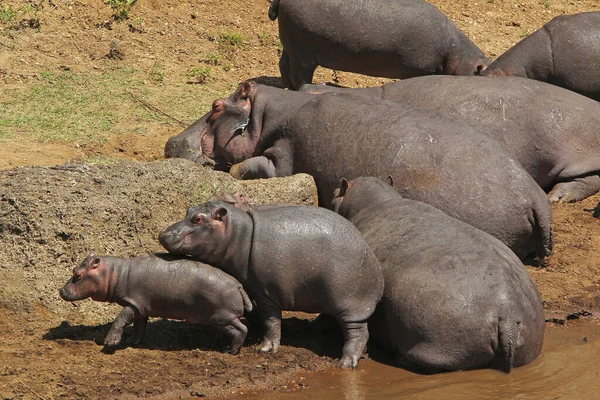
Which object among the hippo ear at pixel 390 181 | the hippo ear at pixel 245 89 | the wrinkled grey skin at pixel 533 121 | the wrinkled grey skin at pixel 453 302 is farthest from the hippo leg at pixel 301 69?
the wrinkled grey skin at pixel 453 302

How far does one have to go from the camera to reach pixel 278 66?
48.4ft

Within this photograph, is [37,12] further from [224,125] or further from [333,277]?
[333,277]

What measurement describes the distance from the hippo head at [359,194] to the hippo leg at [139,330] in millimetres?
2140

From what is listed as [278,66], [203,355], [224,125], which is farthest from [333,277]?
[278,66]

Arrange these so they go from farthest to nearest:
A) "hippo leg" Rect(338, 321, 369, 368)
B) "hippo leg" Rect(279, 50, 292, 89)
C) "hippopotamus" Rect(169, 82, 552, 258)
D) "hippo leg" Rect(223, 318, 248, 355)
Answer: "hippo leg" Rect(279, 50, 292, 89), "hippopotamus" Rect(169, 82, 552, 258), "hippo leg" Rect(338, 321, 369, 368), "hippo leg" Rect(223, 318, 248, 355)

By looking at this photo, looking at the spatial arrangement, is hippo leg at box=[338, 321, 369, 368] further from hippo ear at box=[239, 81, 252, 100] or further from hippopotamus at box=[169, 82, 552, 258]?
hippo ear at box=[239, 81, 252, 100]

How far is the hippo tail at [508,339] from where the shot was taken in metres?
7.29

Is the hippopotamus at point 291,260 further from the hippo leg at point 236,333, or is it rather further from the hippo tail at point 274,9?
the hippo tail at point 274,9

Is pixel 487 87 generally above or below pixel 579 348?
above

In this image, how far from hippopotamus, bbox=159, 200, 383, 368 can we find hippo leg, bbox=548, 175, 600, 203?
12.7 feet

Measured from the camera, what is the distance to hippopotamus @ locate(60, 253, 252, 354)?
7438 millimetres

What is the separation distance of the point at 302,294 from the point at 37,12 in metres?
8.35

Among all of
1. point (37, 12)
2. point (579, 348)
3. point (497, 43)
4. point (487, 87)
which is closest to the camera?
point (579, 348)

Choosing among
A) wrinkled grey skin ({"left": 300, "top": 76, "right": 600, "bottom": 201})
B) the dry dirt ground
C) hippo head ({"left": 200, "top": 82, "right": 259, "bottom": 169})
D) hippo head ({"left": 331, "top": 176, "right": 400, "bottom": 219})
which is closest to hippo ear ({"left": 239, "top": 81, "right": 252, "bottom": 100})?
hippo head ({"left": 200, "top": 82, "right": 259, "bottom": 169})
